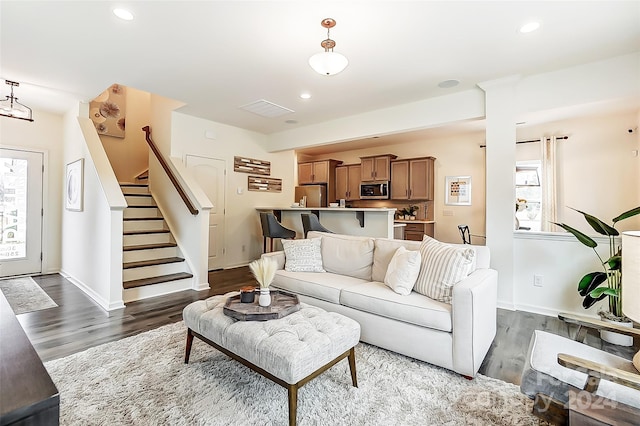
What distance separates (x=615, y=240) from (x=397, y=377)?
8.79 ft

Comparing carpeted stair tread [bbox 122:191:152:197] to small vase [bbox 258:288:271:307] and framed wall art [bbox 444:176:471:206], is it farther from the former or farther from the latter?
framed wall art [bbox 444:176:471:206]

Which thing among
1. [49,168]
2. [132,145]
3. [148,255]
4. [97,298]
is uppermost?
[132,145]

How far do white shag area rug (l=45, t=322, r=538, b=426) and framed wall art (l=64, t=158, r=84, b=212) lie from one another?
8.86ft

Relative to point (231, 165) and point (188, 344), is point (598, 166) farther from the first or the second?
point (188, 344)

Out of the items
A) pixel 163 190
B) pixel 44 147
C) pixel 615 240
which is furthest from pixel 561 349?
pixel 44 147

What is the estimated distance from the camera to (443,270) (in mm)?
2379

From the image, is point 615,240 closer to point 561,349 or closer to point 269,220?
point 561,349

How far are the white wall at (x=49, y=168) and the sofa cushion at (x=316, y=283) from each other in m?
4.34

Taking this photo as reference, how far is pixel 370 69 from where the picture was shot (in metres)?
3.29

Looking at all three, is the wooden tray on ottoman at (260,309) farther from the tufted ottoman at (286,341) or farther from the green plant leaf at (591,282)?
the green plant leaf at (591,282)

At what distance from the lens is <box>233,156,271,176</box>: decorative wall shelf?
19.1ft

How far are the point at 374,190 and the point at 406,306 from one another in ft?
16.9

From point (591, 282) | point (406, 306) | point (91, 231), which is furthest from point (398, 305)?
point (91, 231)

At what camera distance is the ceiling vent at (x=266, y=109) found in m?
4.45
